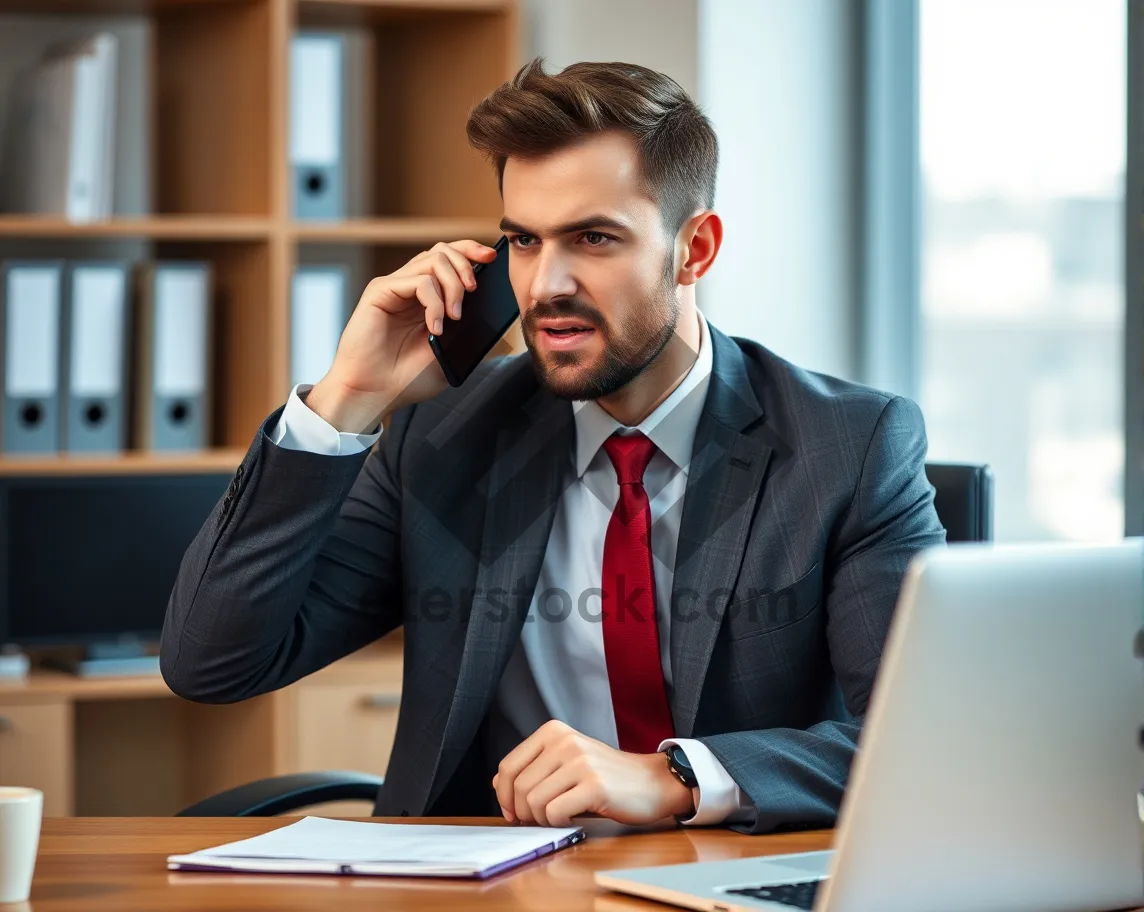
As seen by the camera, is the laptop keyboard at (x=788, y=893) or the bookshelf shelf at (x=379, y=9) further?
the bookshelf shelf at (x=379, y=9)

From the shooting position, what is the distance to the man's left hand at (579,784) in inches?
48.2

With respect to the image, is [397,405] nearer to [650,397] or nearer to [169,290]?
[650,397]

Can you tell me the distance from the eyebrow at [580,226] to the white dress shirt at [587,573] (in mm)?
224

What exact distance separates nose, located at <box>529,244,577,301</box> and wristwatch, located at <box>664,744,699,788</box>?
0.57 metres

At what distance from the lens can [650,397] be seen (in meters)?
1.78

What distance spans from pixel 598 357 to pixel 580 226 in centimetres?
15

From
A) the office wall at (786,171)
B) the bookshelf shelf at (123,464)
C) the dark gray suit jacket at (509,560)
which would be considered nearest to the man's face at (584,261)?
the dark gray suit jacket at (509,560)

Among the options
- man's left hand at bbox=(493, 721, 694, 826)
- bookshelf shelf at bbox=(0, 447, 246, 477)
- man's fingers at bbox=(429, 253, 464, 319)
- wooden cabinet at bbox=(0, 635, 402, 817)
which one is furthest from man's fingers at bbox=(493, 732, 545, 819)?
bookshelf shelf at bbox=(0, 447, 246, 477)

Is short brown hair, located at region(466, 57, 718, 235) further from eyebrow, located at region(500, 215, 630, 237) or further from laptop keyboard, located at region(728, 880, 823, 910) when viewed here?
laptop keyboard, located at region(728, 880, 823, 910)

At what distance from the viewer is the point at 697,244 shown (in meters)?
1.82

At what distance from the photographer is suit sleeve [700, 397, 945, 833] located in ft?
4.22

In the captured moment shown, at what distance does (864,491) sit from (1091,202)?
3.44 feet

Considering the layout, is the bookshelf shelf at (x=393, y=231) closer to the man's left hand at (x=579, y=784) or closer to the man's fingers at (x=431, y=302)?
the man's fingers at (x=431, y=302)

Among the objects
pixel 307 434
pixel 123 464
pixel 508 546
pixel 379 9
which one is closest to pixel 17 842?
pixel 307 434
